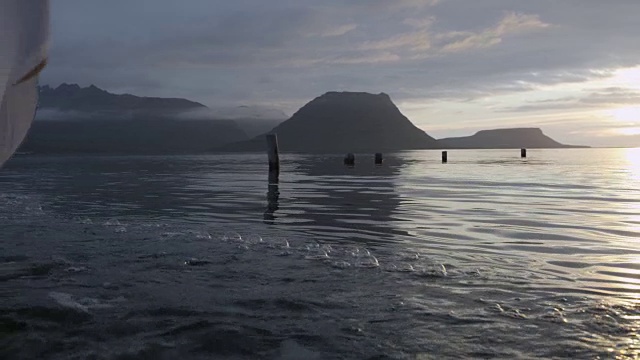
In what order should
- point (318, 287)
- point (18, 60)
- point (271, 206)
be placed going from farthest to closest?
point (271, 206), point (318, 287), point (18, 60)

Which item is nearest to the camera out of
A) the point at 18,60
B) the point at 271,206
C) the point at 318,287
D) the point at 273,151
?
the point at 18,60

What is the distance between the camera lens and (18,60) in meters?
2.44

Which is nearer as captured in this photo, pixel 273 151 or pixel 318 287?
pixel 318 287

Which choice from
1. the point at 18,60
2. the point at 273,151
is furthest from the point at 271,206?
the point at 273,151

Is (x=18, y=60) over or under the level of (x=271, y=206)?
over

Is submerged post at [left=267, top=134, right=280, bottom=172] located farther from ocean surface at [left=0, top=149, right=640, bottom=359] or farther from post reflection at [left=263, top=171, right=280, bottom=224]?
ocean surface at [left=0, top=149, right=640, bottom=359]

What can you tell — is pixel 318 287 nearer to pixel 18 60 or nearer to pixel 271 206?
pixel 18 60

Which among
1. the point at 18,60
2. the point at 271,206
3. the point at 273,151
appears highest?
the point at 18,60

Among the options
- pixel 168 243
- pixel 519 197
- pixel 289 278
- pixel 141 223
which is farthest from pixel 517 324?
pixel 519 197

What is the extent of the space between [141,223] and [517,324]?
8.86 meters

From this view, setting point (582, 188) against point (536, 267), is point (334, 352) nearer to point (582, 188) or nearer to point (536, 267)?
point (536, 267)

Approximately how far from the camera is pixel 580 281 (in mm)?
6281

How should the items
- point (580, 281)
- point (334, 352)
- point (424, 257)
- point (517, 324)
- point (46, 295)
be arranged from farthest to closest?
point (424, 257) < point (580, 281) < point (46, 295) < point (517, 324) < point (334, 352)

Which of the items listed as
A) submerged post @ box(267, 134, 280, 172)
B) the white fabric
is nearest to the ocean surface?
the white fabric
